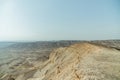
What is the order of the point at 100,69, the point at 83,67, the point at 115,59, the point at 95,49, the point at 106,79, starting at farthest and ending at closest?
1. the point at 95,49
2. the point at 115,59
3. the point at 83,67
4. the point at 100,69
5. the point at 106,79

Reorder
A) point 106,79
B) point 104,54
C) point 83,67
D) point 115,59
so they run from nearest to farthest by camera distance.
A: point 106,79 < point 83,67 < point 115,59 < point 104,54

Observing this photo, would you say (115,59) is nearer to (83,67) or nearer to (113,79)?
(83,67)

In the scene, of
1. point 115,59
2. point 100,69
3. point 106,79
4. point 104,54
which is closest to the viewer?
point 106,79

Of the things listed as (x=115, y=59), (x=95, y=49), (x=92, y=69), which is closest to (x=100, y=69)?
(x=92, y=69)

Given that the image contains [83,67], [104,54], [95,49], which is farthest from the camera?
[95,49]

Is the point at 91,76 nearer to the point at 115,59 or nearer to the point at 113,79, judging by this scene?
the point at 113,79

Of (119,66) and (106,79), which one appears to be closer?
(106,79)

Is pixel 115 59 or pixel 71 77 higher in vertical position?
pixel 115 59

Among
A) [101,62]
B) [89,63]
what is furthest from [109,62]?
[89,63]

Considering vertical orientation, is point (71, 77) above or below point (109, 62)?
below
